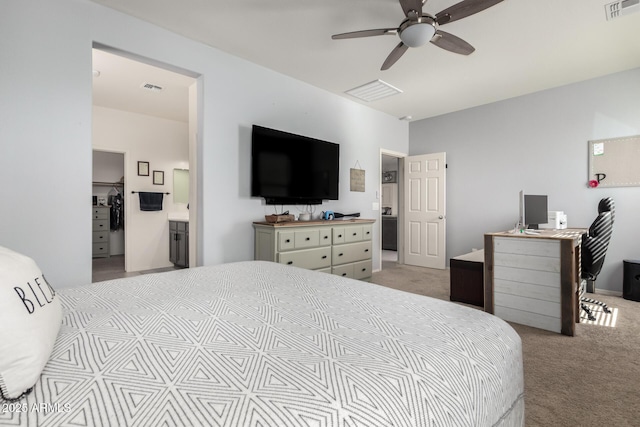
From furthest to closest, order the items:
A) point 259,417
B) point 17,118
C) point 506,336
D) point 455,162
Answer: point 455,162, point 17,118, point 506,336, point 259,417

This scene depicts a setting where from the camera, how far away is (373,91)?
424 cm

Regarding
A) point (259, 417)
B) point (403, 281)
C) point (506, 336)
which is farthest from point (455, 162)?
point (259, 417)

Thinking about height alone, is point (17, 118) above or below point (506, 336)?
above

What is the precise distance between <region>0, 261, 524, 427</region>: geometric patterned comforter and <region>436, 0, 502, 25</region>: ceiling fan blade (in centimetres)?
205

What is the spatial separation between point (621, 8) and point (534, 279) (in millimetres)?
2389

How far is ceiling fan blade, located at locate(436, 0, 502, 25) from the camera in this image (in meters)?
2.03

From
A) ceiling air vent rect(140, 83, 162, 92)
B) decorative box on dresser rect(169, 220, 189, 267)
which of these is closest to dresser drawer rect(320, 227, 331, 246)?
decorative box on dresser rect(169, 220, 189, 267)

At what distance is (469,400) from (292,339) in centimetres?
47

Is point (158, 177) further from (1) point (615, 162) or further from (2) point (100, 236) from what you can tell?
(1) point (615, 162)

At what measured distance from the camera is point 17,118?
2.13m

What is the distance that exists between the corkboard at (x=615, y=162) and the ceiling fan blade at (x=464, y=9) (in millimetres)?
3111

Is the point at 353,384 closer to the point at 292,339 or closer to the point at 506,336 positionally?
the point at 292,339

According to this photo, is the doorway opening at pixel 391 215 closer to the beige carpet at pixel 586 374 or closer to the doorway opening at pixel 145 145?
the beige carpet at pixel 586 374

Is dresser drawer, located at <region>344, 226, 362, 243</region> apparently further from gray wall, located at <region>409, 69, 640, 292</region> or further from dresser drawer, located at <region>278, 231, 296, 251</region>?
gray wall, located at <region>409, 69, 640, 292</region>
